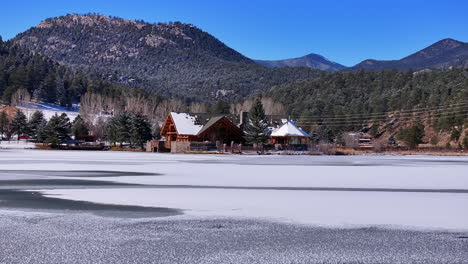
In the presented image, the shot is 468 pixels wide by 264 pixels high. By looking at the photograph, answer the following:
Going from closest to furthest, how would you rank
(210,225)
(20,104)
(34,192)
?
(210,225) → (34,192) → (20,104)

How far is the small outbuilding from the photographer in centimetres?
7344

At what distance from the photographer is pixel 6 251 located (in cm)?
865

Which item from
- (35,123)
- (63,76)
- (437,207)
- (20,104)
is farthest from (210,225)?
(63,76)

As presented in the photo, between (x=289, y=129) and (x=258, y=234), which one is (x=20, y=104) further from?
(x=258, y=234)

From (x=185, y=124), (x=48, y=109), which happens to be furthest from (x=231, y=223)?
(x=48, y=109)

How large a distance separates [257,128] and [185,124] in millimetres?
12089

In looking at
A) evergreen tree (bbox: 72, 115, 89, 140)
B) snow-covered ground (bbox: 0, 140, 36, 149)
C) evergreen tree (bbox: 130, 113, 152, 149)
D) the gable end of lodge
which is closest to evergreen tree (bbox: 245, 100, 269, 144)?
the gable end of lodge

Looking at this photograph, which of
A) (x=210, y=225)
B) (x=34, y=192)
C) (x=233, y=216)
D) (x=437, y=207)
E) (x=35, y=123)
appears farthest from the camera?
(x=35, y=123)

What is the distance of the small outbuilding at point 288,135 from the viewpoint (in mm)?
73438

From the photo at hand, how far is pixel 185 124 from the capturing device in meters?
71.8

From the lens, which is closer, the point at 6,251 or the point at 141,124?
the point at 6,251

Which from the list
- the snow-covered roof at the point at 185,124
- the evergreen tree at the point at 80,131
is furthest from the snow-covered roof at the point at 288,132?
the evergreen tree at the point at 80,131

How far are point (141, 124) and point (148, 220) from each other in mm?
59462

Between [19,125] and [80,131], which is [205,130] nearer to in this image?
[80,131]
